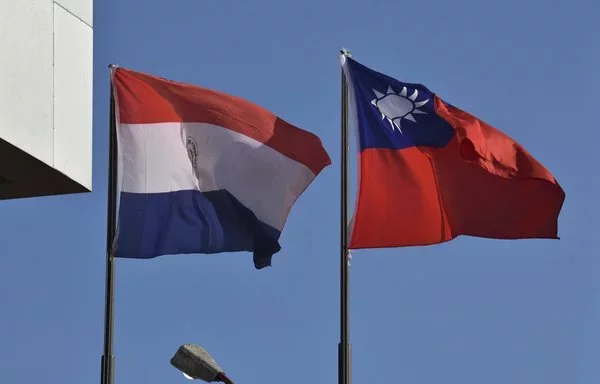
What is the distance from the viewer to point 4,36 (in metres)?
27.1

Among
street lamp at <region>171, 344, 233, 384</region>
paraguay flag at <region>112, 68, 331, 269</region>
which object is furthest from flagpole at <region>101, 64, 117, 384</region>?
street lamp at <region>171, 344, 233, 384</region>

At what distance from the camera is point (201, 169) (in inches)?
1184

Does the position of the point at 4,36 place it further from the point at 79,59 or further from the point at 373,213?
the point at 373,213

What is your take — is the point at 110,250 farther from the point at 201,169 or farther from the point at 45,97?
the point at 201,169

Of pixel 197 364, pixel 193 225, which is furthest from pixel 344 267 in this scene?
pixel 197 364

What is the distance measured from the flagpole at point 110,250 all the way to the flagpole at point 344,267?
292 centimetres

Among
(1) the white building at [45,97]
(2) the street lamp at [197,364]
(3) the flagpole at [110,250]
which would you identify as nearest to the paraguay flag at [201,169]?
(3) the flagpole at [110,250]

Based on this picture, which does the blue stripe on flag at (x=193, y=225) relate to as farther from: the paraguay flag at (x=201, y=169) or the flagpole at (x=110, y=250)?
the flagpole at (x=110, y=250)

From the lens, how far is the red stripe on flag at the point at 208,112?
30234mm

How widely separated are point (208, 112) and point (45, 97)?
3.47 metres

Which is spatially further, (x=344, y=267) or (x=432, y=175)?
(x=432, y=175)

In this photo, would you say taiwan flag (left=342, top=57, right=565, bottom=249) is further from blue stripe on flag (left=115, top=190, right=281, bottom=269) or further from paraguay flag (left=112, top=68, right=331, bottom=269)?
→ blue stripe on flag (left=115, top=190, right=281, bottom=269)

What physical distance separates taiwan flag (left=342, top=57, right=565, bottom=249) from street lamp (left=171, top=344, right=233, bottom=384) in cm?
467

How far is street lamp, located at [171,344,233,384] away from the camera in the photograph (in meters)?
24.5
